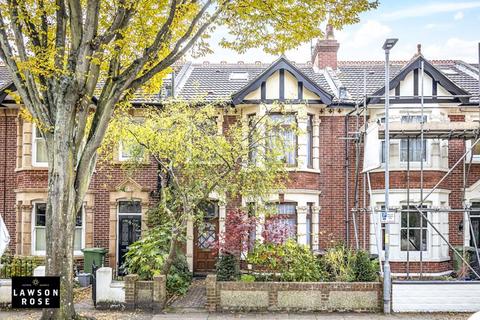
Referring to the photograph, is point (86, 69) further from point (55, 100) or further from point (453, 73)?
point (453, 73)

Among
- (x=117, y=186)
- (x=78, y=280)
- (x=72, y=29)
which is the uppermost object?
(x=72, y=29)

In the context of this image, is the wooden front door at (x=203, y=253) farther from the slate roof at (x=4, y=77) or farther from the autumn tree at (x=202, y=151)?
the slate roof at (x=4, y=77)

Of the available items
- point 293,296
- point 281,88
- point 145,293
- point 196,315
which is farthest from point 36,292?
point 281,88

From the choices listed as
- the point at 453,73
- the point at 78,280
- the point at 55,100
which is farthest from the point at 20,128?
the point at 453,73

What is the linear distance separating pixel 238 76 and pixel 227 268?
9.94 metres

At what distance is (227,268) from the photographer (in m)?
16.2

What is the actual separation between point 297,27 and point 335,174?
345 inches

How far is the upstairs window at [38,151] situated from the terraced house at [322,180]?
0.03 metres

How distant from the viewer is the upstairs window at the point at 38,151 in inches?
817

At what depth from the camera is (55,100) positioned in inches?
499

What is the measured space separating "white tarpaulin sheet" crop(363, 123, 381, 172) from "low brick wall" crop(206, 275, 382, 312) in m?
4.00

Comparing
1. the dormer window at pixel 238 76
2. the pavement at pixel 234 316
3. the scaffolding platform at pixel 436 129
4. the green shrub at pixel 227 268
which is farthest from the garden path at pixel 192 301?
the dormer window at pixel 238 76

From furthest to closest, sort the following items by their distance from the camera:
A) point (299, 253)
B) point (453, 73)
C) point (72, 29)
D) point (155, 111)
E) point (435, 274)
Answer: point (453, 73), point (435, 274), point (155, 111), point (299, 253), point (72, 29)

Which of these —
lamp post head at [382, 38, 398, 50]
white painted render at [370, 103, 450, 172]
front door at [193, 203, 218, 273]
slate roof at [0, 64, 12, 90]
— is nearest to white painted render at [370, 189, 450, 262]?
white painted render at [370, 103, 450, 172]
